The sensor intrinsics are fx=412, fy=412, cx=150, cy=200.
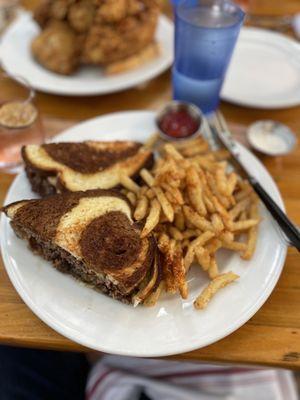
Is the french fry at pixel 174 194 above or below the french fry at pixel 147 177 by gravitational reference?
above

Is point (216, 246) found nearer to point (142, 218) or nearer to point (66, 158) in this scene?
point (142, 218)

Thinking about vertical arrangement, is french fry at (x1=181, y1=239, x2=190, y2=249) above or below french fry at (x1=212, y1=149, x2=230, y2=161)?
below

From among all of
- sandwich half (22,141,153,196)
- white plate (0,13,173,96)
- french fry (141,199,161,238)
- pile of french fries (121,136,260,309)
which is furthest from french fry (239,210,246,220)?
white plate (0,13,173,96)

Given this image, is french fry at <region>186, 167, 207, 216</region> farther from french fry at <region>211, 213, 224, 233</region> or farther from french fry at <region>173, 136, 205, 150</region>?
french fry at <region>173, 136, 205, 150</region>

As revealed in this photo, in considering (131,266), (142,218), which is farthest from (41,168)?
(131,266)

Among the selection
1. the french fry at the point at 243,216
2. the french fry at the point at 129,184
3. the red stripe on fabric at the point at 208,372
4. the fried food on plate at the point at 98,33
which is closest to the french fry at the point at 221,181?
the french fry at the point at 243,216

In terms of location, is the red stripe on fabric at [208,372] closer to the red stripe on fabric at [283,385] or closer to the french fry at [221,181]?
the red stripe on fabric at [283,385]
